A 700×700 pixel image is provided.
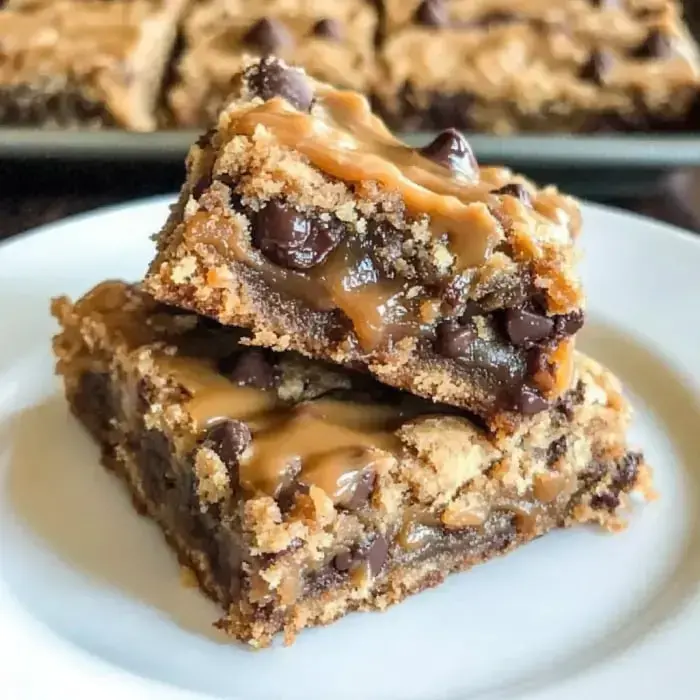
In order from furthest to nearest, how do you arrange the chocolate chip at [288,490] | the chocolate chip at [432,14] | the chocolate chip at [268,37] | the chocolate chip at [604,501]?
the chocolate chip at [432,14] → the chocolate chip at [268,37] → the chocolate chip at [604,501] → the chocolate chip at [288,490]

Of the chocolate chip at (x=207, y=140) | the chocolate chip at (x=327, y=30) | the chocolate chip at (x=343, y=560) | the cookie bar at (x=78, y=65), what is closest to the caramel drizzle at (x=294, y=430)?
the chocolate chip at (x=343, y=560)

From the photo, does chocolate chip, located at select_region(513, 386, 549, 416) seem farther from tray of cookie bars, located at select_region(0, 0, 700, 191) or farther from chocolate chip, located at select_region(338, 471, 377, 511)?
tray of cookie bars, located at select_region(0, 0, 700, 191)

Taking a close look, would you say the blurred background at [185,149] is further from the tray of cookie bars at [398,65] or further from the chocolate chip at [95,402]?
the chocolate chip at [95,402]

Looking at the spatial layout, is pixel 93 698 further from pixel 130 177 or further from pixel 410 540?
pixel 130 177

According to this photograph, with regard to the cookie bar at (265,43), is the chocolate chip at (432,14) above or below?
above

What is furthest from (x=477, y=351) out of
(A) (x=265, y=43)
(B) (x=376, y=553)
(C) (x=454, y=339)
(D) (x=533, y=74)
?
(A) (x=265, y=43)
